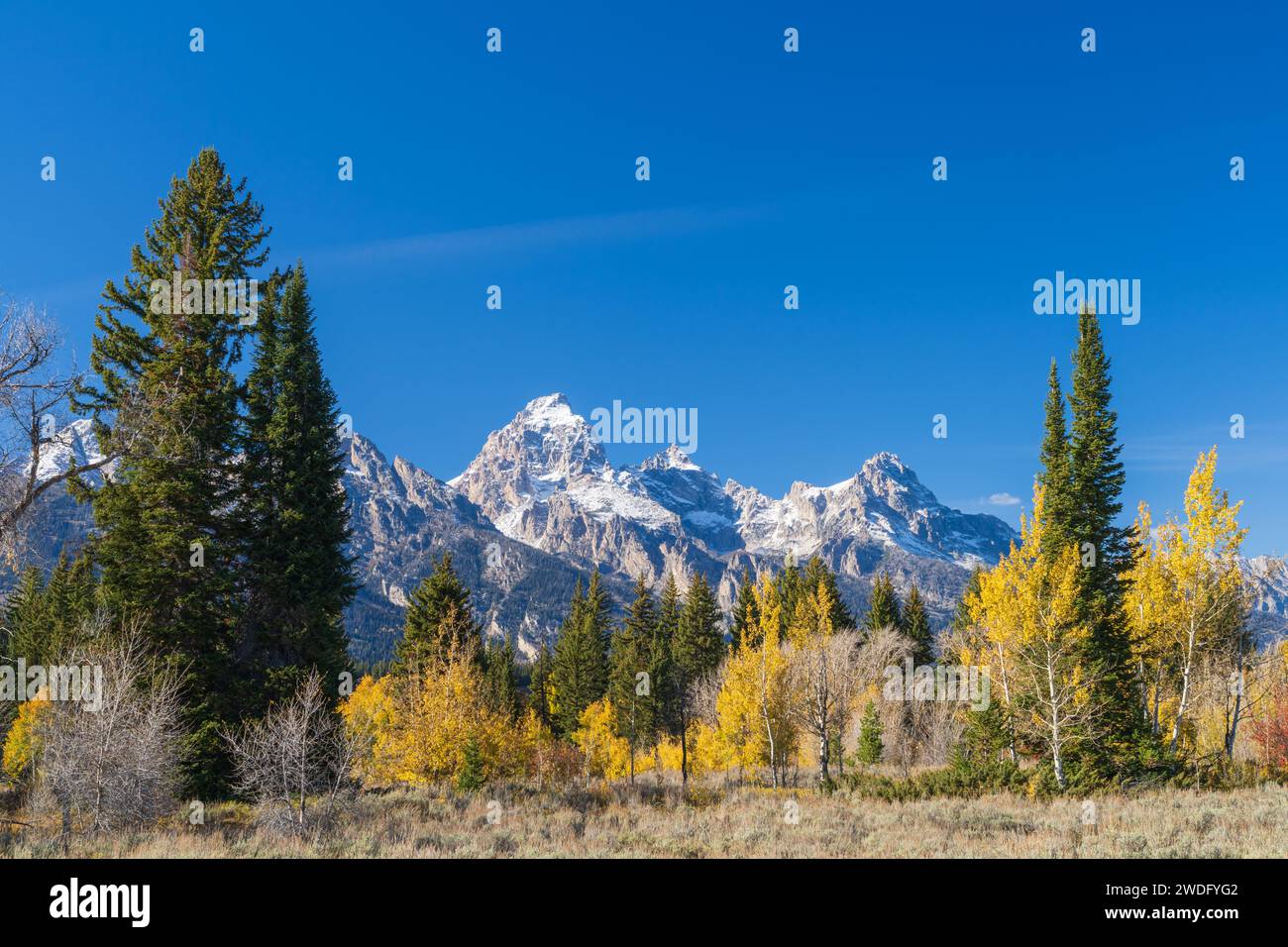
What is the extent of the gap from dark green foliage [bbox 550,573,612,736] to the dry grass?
139 feet

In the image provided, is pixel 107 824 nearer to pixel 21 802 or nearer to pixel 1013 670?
pixel 21 802

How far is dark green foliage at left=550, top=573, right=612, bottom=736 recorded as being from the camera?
7038 centimetres

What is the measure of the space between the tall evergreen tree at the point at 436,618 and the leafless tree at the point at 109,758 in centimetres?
1864

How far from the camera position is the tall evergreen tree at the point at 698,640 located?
69.5 m

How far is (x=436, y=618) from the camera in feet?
139

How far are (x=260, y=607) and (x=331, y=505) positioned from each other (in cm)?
487

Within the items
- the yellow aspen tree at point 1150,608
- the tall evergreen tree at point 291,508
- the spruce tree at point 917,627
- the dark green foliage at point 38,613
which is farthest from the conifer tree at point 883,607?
the dark green foliage at point 38,613

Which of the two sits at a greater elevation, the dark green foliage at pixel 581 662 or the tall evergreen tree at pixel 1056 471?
the tall evergreen tree at pixel 1056 471

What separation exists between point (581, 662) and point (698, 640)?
1180 cm

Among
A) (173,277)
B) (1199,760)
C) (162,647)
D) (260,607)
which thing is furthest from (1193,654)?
(173,277)

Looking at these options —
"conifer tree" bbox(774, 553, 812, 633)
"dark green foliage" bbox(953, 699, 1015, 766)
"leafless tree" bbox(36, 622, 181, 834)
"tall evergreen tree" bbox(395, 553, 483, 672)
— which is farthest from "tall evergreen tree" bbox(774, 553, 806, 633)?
"leafless tree" bbox(36, 622, 181, 834)

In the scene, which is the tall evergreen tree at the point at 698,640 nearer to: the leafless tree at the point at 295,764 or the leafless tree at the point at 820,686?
the leafless tree at the point at 820,686

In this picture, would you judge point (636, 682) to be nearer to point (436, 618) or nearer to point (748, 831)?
point (436, 618)
